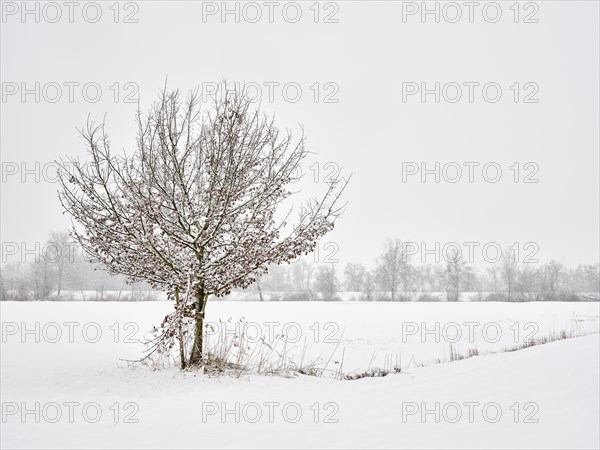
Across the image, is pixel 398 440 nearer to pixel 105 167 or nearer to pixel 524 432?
pixel 524 432

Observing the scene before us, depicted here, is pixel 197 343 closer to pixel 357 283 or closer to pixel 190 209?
pixel 190 209

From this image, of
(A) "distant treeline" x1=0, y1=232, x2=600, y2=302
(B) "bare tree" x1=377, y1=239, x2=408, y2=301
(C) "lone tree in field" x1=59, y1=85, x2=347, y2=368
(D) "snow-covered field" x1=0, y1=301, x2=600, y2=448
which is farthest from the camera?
(B) "bare tree" x1=377, y1=239, x2=408, y2=301

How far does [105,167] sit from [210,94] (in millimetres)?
2759

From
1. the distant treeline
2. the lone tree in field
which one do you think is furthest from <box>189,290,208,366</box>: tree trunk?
the distant treeline

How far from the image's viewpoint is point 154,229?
982cm

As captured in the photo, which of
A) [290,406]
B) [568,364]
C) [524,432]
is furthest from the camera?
[568,364]

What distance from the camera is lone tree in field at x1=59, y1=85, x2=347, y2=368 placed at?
9.46 m

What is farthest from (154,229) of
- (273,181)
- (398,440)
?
(398,440)

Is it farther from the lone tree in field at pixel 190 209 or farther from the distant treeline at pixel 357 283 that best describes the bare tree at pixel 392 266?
the lone tree in field at pixel 190 209

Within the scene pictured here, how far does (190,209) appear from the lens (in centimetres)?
977

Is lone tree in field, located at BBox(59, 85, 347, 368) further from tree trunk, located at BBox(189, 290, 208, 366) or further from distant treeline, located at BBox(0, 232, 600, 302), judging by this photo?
distant treeline, located at BBox(0, 232, 600, 302)

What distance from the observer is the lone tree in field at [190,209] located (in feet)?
31.0

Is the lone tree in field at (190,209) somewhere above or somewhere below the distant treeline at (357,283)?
above

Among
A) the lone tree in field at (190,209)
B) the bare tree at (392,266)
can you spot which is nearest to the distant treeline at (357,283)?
the bare tree at (392,266)
